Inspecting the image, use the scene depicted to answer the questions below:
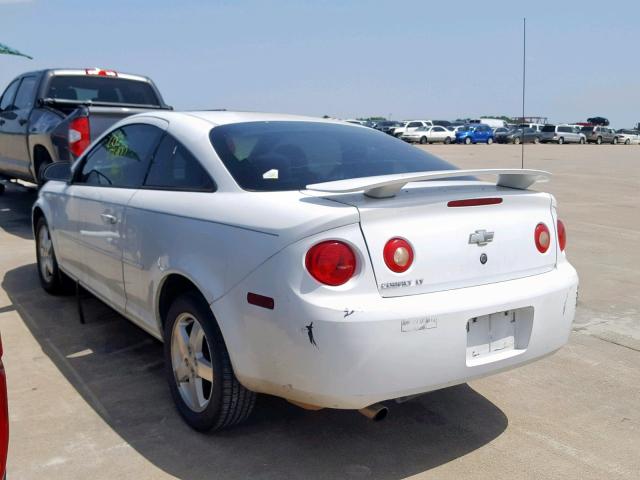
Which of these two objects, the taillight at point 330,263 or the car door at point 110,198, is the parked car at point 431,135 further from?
the taillight at point 330,263

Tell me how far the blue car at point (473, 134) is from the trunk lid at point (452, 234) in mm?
49263

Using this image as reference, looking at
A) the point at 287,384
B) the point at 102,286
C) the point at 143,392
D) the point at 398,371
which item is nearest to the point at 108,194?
the point at 102,286

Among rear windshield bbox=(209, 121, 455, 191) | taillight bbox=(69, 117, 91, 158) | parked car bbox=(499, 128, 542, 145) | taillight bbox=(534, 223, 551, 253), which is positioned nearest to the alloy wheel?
rear windshield bbox=(209, 121, 455, 191)

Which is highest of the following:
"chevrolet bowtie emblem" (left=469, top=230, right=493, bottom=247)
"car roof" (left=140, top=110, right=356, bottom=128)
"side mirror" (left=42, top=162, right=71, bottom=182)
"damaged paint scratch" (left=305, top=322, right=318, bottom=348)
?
"car roof" (left=140, top=110, right=356, bottom=128)

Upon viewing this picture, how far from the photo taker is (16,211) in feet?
35.2

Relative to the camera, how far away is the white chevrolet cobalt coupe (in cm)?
268

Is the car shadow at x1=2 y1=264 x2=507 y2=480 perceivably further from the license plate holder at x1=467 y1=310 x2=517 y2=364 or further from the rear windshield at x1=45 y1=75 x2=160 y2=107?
the rear windshield at x1=45 y1=75 x2=160 y2=107

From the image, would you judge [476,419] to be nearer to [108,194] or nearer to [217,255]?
[217,255]

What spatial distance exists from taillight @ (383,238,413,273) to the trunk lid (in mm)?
18

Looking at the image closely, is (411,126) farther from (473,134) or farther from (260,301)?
(260,301)

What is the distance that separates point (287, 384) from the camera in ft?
9.15

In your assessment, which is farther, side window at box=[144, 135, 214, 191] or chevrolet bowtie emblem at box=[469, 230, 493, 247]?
Result: side window at box=[144, 135, 214, 191]

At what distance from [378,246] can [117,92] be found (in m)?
7.34

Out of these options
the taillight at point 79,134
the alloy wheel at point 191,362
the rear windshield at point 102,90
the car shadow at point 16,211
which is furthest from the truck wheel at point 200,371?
the rear windshield at point 102,90
